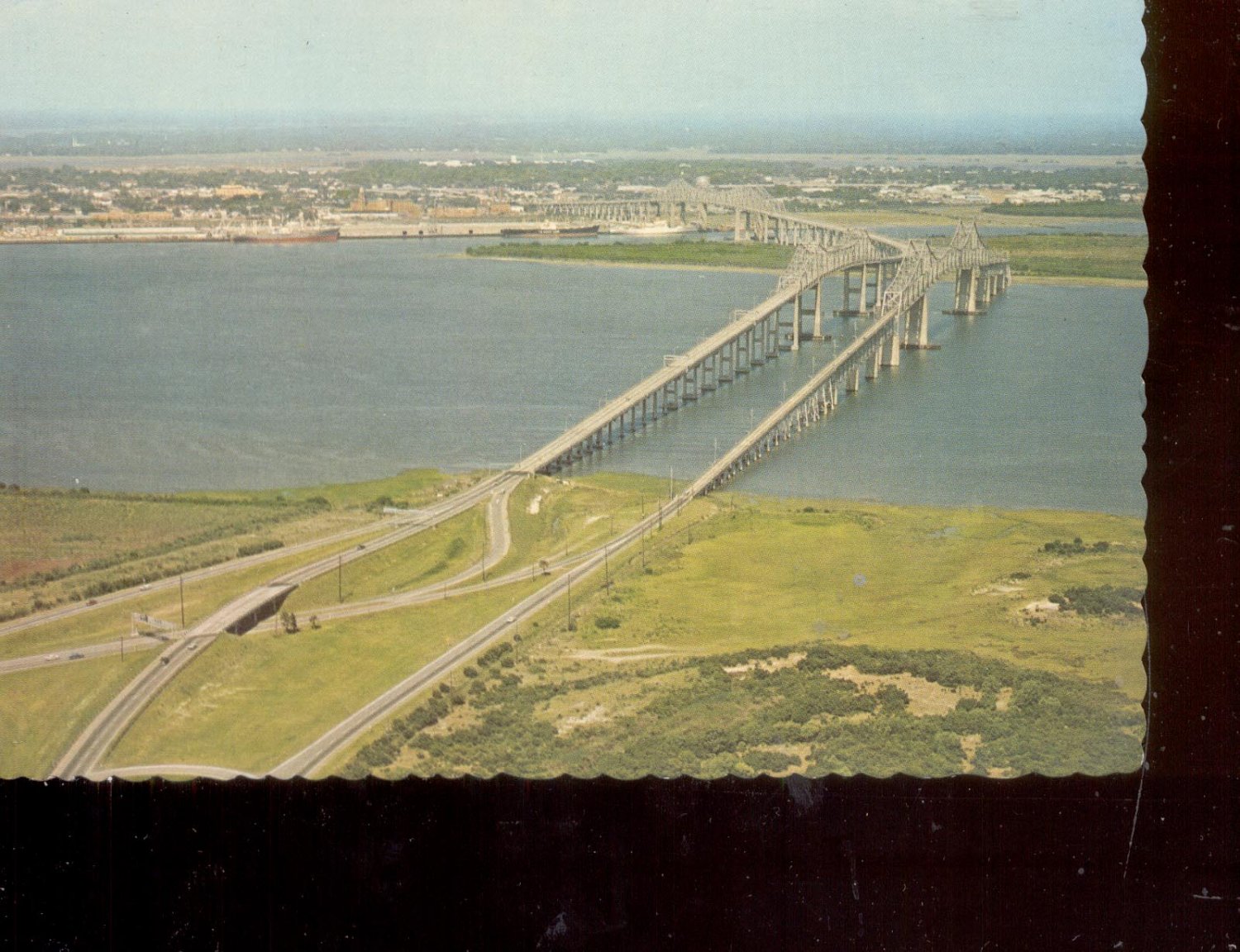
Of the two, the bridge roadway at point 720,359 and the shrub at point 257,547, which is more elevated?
the bridge roadway at point 720,359

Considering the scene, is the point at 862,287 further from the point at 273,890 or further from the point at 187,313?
the point at 273,890

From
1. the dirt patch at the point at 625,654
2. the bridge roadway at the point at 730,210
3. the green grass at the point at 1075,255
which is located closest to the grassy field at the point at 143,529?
the dirt patch at the point at 625,654

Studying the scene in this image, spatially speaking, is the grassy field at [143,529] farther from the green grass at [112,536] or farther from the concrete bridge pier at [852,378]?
the concrete bridge pier at [852,378]

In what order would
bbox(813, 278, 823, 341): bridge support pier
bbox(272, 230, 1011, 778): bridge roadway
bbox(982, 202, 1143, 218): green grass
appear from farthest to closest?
bbox(813, 278, 823, 341): bridge support pier → bbox(982, 202, 1143, 218): green grass → bbox(272, 230, 1011, 778): bridge roadway

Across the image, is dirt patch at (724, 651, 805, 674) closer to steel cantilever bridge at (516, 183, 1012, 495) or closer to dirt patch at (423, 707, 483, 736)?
dirt patch at (423, 707, 483, 736)

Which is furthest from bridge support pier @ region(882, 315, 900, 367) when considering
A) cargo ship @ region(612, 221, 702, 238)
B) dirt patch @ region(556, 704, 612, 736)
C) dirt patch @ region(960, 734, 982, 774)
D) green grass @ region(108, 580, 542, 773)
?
dirt patch @ region(556, 704, 612, 736)

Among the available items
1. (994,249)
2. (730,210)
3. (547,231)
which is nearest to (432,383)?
(547,231)
